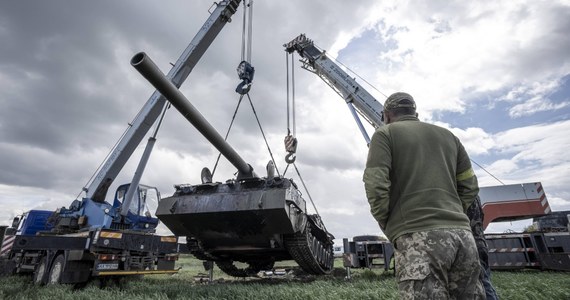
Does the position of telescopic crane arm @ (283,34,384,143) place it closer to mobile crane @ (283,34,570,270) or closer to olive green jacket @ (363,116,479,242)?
mobile crane @ (283,34,570,270)

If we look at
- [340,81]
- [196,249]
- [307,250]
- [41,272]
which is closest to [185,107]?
[196,249]

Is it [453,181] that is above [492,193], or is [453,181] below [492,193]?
below

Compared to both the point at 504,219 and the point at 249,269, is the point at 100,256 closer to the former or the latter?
the point at 249,269

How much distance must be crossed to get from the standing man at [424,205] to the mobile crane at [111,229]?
5.69 m

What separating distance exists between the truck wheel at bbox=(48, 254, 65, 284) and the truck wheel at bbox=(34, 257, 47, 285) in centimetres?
22

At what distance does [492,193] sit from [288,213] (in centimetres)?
651

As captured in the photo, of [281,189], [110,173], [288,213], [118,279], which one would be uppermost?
[110,173]

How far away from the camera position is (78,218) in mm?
8539

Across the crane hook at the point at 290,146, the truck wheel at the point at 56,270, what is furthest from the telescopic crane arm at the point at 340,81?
the truck wheel at the point at 56,270

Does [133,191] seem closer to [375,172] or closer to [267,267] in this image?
[267,267]

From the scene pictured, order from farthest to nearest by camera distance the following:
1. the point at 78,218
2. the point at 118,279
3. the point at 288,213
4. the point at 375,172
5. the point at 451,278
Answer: the point at 78,218
the point at 118,279
the point at 288,213
the point at 375,172
the point at 451,278

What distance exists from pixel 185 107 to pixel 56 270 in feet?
16.4

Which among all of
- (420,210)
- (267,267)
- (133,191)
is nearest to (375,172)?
(420,210)

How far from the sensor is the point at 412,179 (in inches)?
73.2
